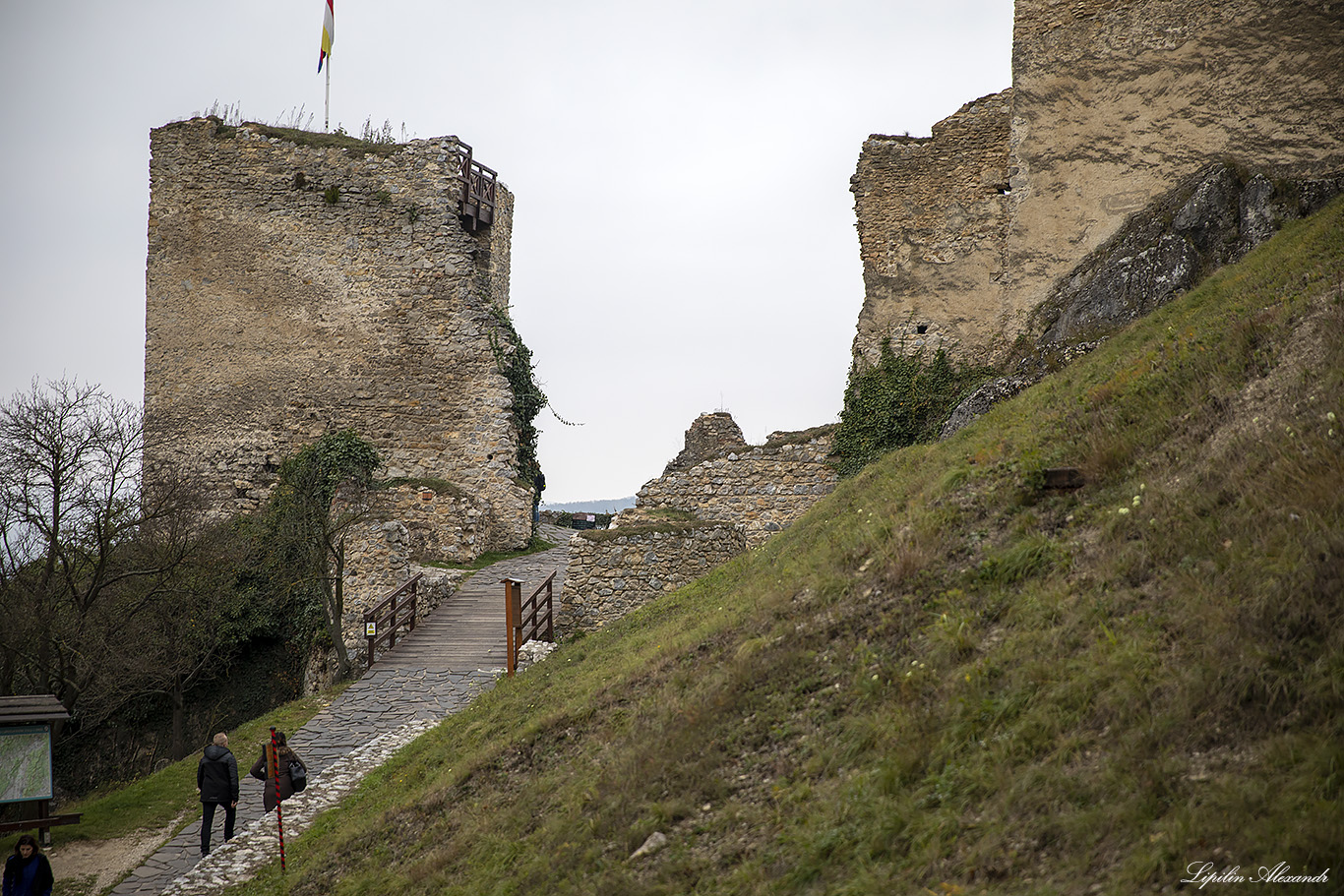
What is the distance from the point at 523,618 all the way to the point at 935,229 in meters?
9.87

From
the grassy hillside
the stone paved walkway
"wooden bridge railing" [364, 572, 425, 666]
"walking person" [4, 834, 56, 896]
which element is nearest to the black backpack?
the stone paved walkway

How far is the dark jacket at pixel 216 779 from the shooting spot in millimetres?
9250

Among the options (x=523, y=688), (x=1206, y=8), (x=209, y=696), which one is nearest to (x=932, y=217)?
(x=1206, y=8)

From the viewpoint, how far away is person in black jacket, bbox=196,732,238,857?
9227 mm

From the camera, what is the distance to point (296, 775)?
374 inches

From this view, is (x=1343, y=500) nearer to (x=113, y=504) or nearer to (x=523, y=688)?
(x=523, y=688)

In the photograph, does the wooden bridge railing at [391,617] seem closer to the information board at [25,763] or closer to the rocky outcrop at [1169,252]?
the information board at [25,763]

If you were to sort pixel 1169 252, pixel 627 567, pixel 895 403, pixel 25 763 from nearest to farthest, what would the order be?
pixel 25 763, pixel 1169 252, pixel 627 567, pixel 895 403

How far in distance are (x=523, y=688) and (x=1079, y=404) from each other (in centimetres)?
626

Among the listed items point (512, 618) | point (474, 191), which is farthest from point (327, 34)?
point (512, 618)

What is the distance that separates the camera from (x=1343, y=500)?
453 centimetres

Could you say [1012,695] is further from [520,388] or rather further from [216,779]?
[520,388]

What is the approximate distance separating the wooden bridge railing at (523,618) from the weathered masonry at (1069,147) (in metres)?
7.27

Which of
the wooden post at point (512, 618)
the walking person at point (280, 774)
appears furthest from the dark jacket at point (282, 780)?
the wooden post at point (512, 618)
